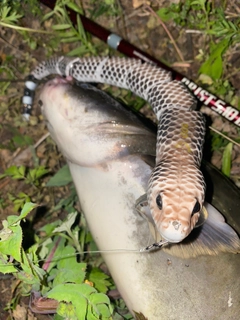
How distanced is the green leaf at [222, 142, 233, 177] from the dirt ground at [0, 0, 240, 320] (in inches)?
4.2

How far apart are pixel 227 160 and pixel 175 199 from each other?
1271mm

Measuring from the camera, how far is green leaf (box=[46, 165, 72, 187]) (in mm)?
3510

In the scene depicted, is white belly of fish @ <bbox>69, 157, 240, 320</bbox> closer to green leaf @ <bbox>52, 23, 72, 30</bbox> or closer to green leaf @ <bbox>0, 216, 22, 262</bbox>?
green leaf @ <bbox>0, 216, 22, 262</bbox>

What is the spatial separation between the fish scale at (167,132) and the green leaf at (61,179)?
0.75 metres

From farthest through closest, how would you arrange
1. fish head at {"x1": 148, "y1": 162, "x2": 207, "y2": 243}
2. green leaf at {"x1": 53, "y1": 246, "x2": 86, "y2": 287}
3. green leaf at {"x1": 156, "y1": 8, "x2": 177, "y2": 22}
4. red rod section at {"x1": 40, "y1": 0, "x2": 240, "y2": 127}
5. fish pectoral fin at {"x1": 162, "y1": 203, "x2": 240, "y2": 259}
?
green leaf at {"x1": 156, "y1": 8, "x2": 177, "y2": 22} < red rod section at {"x1": 40, "y1": 0, "x2": 240, "y2": 127} < green leaf at {"x1": 53, "y1": 246, "x2": 86, "y2": 287} < fish pectoral fin at {"x1": 162, "y1": 203, "x2": 240, "y2": 259} < fish head at {"x1": 148, "y1": 162, "x2": 207, "y2": 243}

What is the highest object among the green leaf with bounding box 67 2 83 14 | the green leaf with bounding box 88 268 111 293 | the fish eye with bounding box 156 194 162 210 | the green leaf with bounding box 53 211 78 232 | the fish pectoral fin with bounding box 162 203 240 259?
the green leaf with bounding box 67 2 83 14

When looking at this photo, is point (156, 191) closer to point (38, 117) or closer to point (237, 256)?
point (237, 256)

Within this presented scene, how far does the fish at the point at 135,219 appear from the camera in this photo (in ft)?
8.54

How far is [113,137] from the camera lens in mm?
2799

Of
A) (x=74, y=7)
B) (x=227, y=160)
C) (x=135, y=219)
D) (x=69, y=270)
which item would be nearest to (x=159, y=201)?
(x=135, y=219)

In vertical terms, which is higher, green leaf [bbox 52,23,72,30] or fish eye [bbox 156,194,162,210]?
green leaf [bbox 52,23,72,30]

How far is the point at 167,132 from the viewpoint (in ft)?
8.62

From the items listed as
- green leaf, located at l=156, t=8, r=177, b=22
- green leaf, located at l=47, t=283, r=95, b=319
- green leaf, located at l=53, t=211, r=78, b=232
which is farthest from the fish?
green leaf, located at l=156, t=8, r=177, b=22

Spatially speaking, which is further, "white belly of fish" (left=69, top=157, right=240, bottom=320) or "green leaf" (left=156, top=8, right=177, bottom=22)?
"green leaf" (left=156, top=8, right=177, bottom=22)
